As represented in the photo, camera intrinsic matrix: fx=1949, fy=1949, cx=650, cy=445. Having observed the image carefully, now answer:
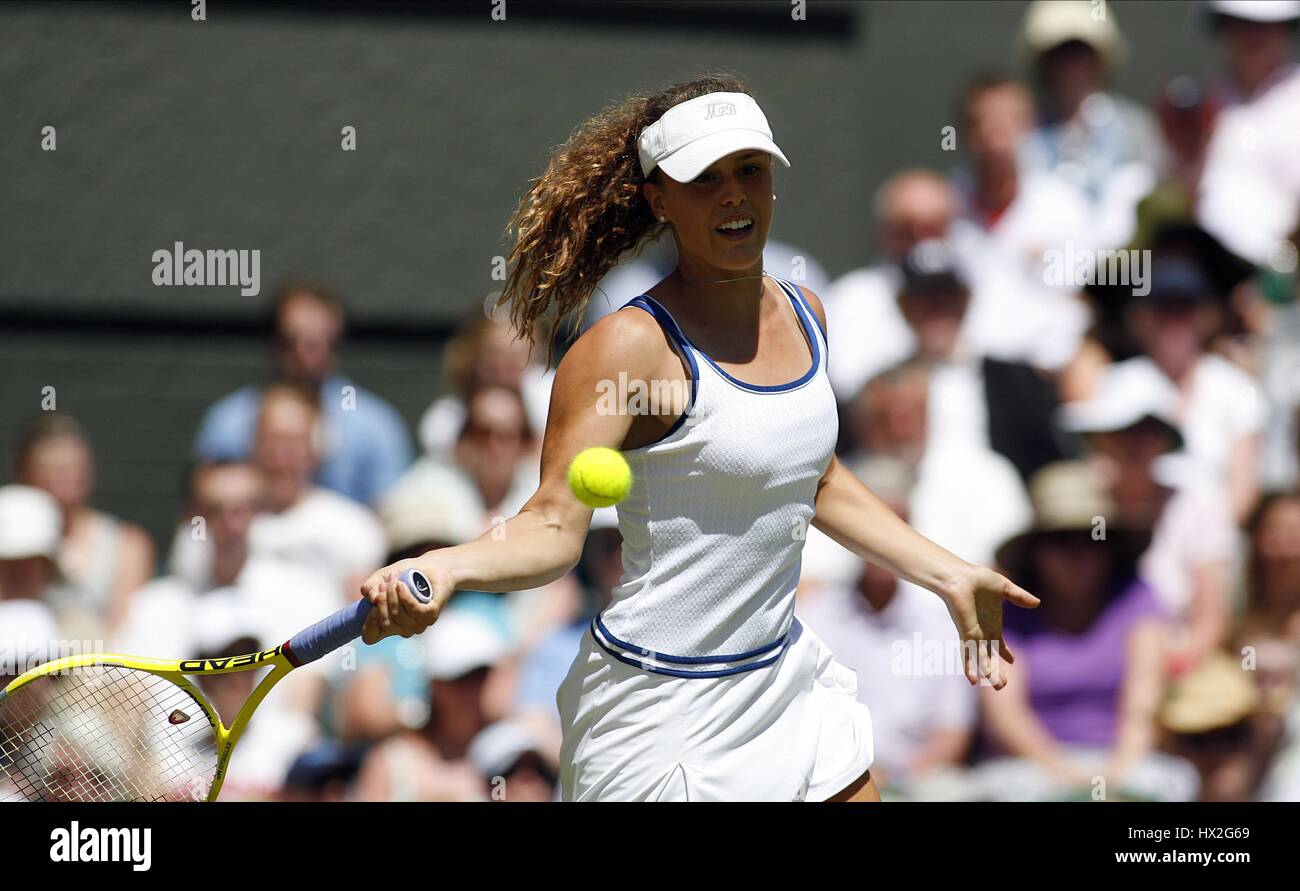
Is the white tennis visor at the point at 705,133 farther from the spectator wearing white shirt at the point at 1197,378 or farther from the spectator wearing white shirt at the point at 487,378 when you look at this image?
the spectator wearing white shirt at the point at 1197,378

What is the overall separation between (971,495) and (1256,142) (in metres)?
1.43

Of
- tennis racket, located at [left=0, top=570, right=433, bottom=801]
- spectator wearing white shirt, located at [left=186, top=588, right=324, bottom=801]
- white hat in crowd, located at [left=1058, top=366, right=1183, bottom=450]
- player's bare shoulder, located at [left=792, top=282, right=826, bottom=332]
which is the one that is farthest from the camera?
white hat in crowd, located at [left=1058, top=366, right=1183, bottom=450]

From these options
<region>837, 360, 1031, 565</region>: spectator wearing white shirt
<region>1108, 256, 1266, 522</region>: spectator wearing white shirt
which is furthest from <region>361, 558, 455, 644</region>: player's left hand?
<region>1108, 256, 1266, 522</region>: spectator wearing white shirt

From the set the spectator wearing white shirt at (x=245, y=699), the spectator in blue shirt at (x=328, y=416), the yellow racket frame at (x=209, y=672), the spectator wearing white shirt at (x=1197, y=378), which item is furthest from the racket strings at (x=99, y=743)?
the spectator wearing white shirt at (x=1197, y=378)

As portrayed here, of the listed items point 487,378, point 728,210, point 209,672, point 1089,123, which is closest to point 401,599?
point 209,672

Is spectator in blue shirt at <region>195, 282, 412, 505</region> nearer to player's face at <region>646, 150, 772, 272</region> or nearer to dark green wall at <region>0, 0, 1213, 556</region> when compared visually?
dark green wall at <region>0, 0, 1213, 556</region>

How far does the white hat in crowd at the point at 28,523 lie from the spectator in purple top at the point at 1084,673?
8.11 feet

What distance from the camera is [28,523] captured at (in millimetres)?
5180

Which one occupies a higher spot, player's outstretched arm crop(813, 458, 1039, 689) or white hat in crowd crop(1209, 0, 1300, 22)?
white hat in crowd crop(1209, 0, 1300, 22)

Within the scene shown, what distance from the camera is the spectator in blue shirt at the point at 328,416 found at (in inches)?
205

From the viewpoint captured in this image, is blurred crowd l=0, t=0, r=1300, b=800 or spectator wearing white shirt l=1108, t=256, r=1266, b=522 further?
spectator wearing white shirt l=1108, t=256, r=1266, b=522

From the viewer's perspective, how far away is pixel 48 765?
3979 millimetres

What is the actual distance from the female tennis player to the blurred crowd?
1717mm

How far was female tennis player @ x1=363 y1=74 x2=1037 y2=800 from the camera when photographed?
2889 millimetres
